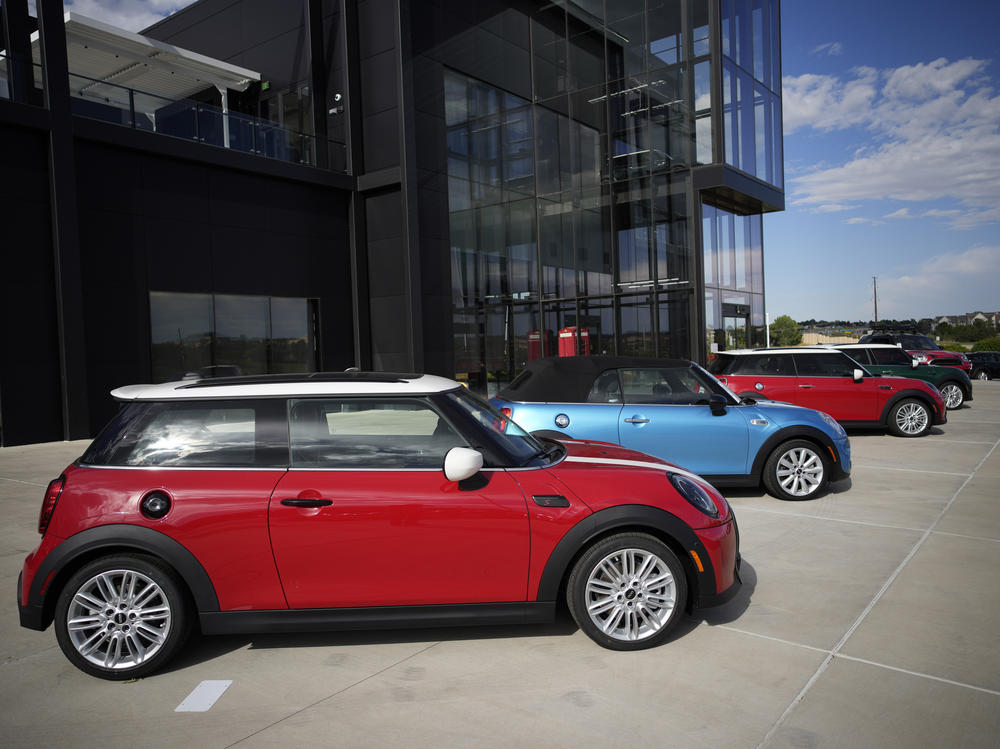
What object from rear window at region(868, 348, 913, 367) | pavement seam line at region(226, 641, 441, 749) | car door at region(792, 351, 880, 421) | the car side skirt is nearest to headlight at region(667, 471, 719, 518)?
the car side skirt

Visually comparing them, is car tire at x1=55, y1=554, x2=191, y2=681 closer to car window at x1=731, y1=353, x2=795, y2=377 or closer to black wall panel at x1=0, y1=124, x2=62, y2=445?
car window at x1=731, y1=353, x2=795, y2=377

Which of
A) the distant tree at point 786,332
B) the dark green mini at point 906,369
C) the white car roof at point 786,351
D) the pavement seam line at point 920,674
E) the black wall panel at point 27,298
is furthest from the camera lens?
the distant tree at point 786,332

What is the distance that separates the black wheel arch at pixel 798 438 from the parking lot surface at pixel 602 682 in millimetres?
2038

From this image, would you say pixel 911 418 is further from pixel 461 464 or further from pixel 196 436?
pixel 196 436

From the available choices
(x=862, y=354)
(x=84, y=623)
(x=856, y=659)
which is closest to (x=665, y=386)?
(x=856, y=659)

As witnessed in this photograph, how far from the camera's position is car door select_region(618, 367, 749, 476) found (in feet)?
23.1

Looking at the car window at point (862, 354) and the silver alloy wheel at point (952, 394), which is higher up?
the car window at point (862, 354)

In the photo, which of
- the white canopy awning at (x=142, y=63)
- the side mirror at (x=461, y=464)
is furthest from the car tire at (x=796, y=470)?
the white canopy awning at (x=142, y=63)

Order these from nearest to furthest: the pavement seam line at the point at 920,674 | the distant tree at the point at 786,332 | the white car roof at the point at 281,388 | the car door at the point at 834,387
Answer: the pavement seam line at the point at 920,674
the white car roof at the point at 281,388
the car door at the point at 834,387
the distant tree at the point at 786,332

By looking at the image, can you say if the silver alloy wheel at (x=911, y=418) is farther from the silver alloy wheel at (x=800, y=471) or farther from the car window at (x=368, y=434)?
the car window at (x=368, y=434)

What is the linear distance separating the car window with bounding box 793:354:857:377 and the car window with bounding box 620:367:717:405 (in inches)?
202

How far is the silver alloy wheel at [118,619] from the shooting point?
142 inches

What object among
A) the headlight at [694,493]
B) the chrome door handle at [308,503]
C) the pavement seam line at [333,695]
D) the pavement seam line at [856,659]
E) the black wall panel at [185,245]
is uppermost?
the black wall panel at [185,245]

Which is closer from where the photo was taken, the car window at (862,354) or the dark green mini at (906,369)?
→ the dark green mini at (906,369)
